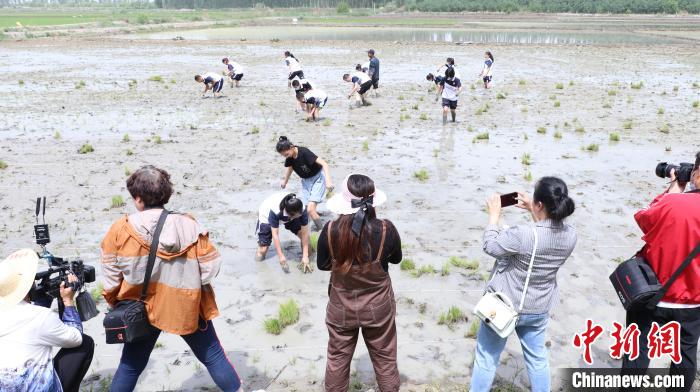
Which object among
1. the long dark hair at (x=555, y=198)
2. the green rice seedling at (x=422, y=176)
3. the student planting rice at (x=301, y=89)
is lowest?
the green rice seedling at (x=422, y=176)

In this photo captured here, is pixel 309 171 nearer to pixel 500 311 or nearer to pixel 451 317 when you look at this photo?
pixel 451 317

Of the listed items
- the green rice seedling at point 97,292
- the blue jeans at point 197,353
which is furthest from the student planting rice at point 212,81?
the blue jeans at point 197,353

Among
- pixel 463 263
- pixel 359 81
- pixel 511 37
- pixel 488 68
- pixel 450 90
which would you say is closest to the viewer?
pixel 463 263

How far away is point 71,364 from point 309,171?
395 centimetres

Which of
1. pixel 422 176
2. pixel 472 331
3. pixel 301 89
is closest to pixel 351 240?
pixel 472 331

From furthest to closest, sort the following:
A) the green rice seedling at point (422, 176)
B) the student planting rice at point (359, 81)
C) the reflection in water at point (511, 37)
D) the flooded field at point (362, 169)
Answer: the reflection in water at point (511, 37) < the student planting rice at point (359, 81) < the green rice seedling at point (422, 176) < the flooded field at point (362, 169)

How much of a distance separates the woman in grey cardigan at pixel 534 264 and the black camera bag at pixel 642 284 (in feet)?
1.34

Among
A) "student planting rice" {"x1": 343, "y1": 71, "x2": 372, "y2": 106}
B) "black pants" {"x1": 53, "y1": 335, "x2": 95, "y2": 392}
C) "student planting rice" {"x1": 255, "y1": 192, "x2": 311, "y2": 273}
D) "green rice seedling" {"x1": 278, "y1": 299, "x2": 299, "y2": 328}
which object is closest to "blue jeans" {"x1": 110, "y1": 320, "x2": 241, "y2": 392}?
"black pants" {"x1": 53, "y1": 335, "x2": 95, "y2": 392}

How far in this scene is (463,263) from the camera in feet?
19.8

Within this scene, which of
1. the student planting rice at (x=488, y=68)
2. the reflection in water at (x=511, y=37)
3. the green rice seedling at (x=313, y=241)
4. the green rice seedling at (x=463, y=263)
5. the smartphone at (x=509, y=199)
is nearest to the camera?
the smartphone at (x=509, y=199)

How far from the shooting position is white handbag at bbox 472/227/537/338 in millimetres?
3107

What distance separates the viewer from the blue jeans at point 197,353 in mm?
3281

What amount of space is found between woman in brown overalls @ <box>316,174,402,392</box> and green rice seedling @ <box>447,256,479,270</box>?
2.81 m

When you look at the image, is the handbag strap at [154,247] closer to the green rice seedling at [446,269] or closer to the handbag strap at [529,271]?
the handbag strap at [529,271]
